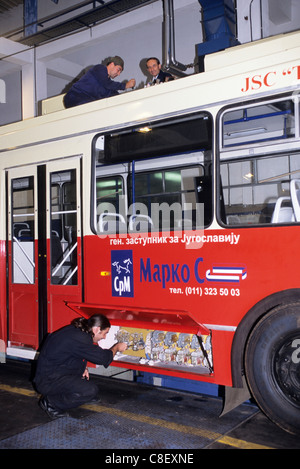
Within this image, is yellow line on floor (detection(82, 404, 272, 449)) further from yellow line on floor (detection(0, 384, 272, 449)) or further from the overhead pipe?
the overhead pipe

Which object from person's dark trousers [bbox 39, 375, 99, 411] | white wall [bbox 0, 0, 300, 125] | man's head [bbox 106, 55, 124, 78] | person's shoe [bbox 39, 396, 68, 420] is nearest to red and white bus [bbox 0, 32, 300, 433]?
person's dark trousers [bbox 39, 375, 99, 411]

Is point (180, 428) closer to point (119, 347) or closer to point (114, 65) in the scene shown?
point (119, 347)

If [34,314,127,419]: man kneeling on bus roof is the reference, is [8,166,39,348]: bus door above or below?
above

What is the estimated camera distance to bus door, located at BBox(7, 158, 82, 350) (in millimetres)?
5398

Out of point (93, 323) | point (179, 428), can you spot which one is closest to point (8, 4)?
point (93, 323)

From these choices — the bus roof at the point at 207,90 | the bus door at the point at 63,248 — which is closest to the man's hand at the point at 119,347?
the bus door at the point at 63,248

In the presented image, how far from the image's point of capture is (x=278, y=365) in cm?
386

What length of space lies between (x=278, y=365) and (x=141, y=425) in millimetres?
1429

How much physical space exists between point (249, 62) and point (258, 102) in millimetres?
411

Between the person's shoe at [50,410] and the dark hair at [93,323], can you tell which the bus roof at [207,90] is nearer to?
the dark hair at [93,323]

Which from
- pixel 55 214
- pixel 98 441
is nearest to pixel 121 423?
pixel 98 441

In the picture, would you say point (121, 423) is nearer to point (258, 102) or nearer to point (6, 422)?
point (6, 422)

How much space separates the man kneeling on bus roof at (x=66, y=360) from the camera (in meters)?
4.76

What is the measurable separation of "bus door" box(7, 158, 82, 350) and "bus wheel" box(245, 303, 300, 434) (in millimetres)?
2209
